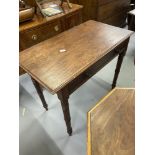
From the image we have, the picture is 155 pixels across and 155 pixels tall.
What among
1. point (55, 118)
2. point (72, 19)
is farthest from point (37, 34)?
point (55, 118)

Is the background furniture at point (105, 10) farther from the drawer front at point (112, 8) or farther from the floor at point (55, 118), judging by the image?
the floor at point (55, 118)

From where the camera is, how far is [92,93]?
183 cm

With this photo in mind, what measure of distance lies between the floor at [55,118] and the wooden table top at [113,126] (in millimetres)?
649

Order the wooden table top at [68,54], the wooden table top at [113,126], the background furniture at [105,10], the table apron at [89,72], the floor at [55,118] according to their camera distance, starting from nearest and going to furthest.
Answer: the wooden table top at [113,126] < the wooden table top at [68,54] < the table apron at [89,72] < the floor at [55,118] < the background furniture at [105,10]

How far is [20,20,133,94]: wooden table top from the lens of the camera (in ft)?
3.16

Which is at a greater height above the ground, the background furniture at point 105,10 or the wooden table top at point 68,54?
the background furniture at point 105,10

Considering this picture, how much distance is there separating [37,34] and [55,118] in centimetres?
86

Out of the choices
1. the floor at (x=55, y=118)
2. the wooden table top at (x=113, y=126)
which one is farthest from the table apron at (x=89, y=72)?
the floor at (x=55, y=118)

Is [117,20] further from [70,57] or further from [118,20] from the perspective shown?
[70,57]

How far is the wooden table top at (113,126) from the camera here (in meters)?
0.69

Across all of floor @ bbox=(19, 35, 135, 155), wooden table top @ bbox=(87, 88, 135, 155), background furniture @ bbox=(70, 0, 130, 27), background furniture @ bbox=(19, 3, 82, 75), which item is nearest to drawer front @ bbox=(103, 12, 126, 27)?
background furniture @ bbox=(70, 0, 130, 27)

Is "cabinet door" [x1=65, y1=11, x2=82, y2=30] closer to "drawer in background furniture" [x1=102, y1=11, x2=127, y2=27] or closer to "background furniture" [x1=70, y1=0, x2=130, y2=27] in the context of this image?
"background furniture" [x1=70, y1=0, x2=130, y2=27]

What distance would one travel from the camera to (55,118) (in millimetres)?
1588

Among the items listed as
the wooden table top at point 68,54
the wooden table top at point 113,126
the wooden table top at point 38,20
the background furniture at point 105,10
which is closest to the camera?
the wooden table top at point 113,126
